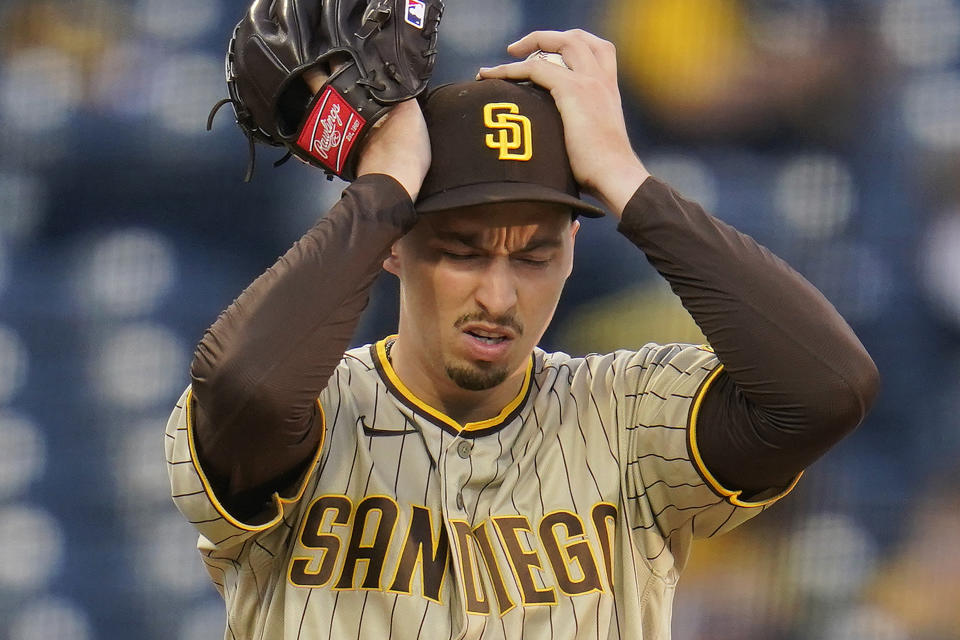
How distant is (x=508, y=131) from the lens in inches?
65.6

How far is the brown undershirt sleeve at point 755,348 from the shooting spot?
1548 mm

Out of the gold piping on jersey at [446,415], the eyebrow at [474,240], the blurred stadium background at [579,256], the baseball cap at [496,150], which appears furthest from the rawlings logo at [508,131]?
the blurred stadium background at [579,256]

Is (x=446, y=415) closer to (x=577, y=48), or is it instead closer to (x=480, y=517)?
(x=480, y=517)

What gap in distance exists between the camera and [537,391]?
1811 millimetres

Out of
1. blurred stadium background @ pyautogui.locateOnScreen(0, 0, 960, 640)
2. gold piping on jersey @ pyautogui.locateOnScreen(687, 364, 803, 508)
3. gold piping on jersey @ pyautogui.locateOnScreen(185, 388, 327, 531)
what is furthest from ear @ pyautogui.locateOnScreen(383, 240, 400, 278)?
blurred stadium background @ pyautogui.locateOnScreen(0, 0, 960, 640)

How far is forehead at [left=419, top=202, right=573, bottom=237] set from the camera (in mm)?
1641

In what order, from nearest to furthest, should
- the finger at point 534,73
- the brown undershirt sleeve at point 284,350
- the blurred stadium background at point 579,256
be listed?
1. the brown undershirt sleeve at point 284,350
2. the finger at point 534,73
3. the blurred stadium background at point 579,256

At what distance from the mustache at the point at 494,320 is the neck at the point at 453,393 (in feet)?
0.39

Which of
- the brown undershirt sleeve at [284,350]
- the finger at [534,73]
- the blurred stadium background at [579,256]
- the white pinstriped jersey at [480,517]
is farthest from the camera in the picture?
the blurred stadium background at [579,256]

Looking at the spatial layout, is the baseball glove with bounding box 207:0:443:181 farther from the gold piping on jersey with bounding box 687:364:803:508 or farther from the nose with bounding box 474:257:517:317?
the gold piping on jersey with bounding box 687:364:803:508

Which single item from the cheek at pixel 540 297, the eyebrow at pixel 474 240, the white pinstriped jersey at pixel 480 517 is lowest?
the white pinstriped jersey at pixel 480 517

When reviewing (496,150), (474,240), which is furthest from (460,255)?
(496,150)

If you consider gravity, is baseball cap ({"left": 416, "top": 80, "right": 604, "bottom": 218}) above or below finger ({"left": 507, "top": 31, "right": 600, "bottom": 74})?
below

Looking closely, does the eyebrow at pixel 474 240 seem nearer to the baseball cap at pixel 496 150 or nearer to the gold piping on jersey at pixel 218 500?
the baseball cap at pixel 496 150
